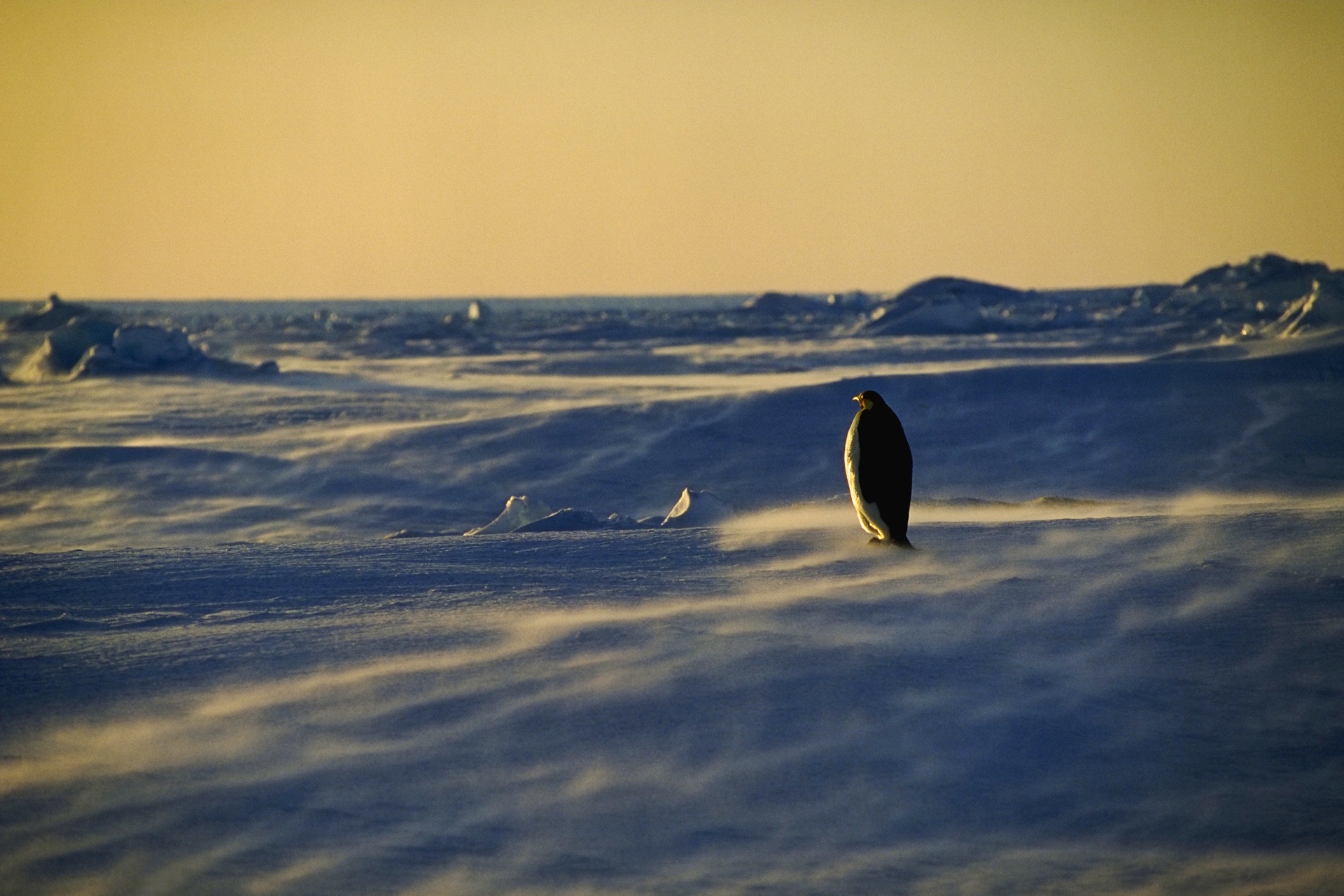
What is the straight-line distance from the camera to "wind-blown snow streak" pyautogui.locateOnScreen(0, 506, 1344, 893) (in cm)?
252

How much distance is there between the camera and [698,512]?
6.95 metres

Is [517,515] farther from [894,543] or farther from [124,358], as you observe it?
[124,358]

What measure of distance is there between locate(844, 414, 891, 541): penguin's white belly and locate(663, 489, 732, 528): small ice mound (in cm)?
173

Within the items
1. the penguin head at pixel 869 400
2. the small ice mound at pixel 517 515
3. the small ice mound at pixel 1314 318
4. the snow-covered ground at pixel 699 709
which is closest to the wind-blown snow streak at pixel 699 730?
the snow-covered ground at pixel 699 709

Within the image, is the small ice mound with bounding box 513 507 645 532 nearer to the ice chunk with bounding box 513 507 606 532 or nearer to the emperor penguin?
the ice chunk with bounding box 513 507 606 532

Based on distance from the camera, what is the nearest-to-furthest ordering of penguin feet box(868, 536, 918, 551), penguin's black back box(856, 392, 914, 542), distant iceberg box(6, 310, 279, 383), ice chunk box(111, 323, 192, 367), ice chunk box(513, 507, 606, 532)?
penguin feet box(868, 536, 918, 551) → penguin's black back box(856, 392, 914, 542) → ice chunk box(513, 507, 606, 532) → distant iceberg box(6, 310, 279, 383) → ice chunk box(111, 323, 192, 367)

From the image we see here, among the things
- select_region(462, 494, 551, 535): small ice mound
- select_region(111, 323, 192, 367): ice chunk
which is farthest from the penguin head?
select_region(111, 323, 192, 367): ice chunk

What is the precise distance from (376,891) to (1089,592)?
2.43 meters

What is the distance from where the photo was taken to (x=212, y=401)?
1600cm

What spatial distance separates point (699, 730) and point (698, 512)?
13.0ft

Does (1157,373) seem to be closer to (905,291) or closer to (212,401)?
(212,401)

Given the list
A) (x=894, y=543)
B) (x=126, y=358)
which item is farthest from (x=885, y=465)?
(x=126, y=358)

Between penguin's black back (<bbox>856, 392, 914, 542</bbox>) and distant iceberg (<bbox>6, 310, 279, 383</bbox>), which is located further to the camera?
distant iceberg (<bbox>6, 310, 279, 383</bbox>)

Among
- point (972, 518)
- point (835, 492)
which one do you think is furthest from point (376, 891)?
point (835, 492)
